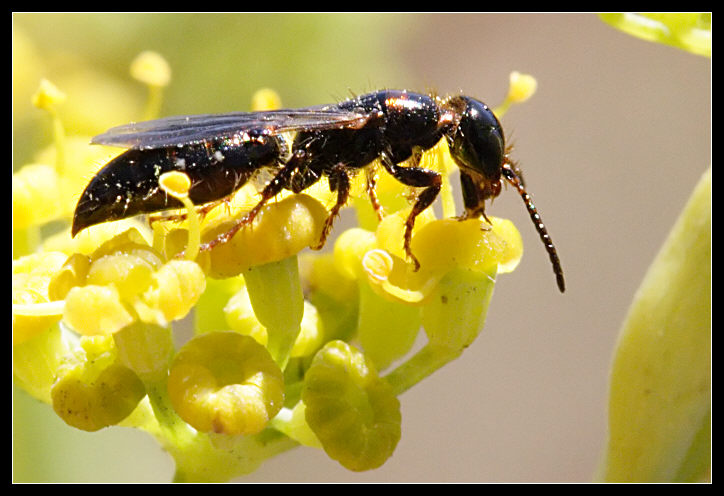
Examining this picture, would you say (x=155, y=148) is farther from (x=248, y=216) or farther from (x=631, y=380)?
(x=631, y=380)

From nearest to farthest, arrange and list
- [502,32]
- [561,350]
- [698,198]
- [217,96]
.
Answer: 1. [698,198]
2. [217,96]
3. [561,350]
4. [502,32]

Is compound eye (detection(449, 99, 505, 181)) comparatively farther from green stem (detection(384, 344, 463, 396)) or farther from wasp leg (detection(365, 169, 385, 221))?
green stem (detection(384, 344, 463, 396))

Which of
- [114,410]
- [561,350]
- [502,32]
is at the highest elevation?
[114,410]

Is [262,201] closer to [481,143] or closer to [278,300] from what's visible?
[278,300]

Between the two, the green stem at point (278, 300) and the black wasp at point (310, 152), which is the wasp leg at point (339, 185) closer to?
the black wasp at point (310, 152)

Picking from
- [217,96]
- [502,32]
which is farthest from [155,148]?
[502,32]

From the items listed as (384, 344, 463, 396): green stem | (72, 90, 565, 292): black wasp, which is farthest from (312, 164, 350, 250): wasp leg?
(384, 344, 463, 396): green stem

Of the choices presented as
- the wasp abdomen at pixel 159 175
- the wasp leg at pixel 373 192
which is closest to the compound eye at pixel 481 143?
the wasp leg at pixel 373 192
